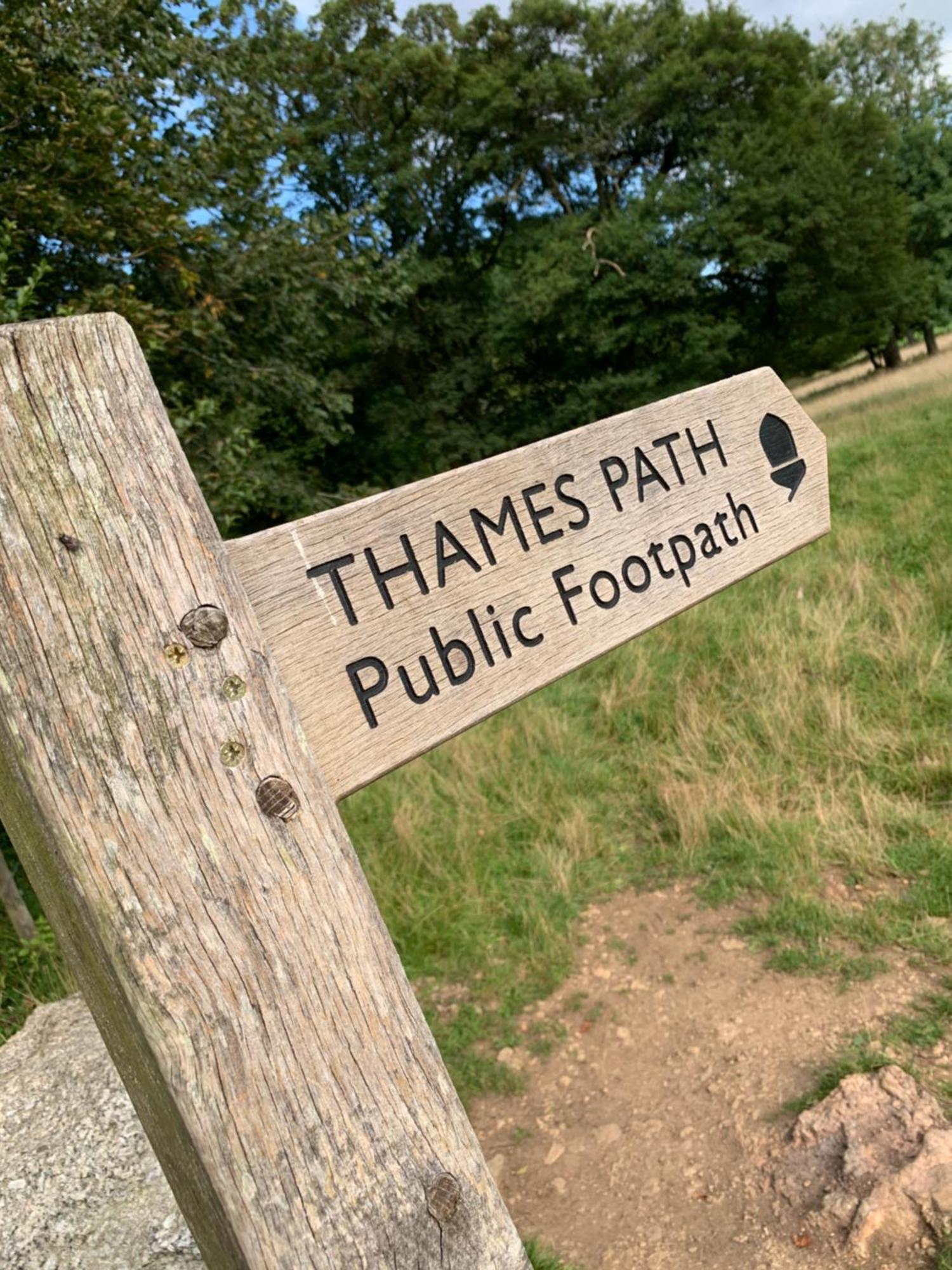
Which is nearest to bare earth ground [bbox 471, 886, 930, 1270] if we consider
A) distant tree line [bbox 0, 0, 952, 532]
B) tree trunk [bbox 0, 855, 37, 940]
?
tree trunk [bbox 0, 855, 37, 940]

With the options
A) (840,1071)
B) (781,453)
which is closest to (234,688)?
(781,453)

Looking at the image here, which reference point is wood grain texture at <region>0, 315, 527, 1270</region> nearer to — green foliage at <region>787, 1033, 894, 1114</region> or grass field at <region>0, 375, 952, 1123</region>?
green foliage at <region>787, 1033, 894, 1114</region>

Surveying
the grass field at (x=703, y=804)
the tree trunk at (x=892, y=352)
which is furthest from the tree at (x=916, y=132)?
the grass field at (x=703, y=804)

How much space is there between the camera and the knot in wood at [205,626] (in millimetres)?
743

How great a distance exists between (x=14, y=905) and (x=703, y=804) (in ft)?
9.60

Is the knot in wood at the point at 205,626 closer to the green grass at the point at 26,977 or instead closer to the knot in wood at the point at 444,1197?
the knot in wood at the point at 444,1197

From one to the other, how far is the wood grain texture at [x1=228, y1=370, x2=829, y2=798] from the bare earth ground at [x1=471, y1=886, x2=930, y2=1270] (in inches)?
65.9

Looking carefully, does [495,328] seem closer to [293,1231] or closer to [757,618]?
[757,618]

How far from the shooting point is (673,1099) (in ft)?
8.45

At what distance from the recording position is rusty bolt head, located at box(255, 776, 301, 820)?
755mm

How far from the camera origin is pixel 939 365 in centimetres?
1747

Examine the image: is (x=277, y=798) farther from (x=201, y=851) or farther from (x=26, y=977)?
(x=26, y=977)

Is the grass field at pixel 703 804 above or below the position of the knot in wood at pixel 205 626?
below

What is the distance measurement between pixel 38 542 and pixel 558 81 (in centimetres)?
2115
